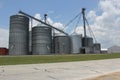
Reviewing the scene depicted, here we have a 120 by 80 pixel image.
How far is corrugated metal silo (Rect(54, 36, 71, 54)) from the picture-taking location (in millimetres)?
108750

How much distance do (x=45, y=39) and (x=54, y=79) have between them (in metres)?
88.7

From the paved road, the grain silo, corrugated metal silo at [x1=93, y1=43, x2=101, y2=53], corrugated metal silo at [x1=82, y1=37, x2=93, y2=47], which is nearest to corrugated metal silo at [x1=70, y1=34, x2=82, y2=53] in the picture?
the grain silo

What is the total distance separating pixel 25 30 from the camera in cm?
10244

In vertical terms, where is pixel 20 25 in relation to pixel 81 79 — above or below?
above

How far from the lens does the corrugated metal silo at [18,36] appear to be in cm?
9800

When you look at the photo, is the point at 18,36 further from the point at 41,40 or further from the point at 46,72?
the point at 46,72

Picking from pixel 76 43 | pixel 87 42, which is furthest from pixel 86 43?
pixel 76 43

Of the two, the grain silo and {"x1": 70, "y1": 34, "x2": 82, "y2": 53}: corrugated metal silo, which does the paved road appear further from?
the grain silo

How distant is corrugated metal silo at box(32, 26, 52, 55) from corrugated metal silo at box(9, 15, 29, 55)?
353cm

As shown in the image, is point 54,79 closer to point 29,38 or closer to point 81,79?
point 81,79

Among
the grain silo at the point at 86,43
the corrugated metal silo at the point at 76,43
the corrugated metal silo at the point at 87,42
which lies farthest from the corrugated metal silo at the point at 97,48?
the corrugated metal silo at the point at 76,43

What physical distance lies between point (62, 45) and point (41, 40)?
11541mm

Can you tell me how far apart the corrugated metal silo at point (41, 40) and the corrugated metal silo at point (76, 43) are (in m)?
19.2

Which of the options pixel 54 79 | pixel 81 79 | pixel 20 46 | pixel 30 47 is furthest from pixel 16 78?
pixel 30 47
